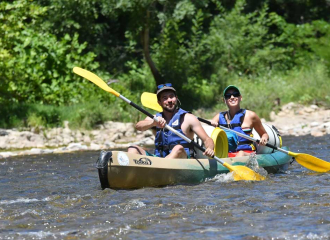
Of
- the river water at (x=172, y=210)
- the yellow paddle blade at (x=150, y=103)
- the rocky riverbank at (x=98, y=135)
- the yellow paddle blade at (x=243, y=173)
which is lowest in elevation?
the river water at (x=172, y=210)

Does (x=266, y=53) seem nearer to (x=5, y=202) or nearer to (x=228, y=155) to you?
(x=228, y=155)

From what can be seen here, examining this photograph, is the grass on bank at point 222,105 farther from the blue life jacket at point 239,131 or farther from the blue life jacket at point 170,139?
the blue life jacket at point 170,139

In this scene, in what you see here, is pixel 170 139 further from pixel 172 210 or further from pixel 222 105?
pixel 222 105

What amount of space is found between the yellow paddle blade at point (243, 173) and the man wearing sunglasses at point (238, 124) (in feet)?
1.94

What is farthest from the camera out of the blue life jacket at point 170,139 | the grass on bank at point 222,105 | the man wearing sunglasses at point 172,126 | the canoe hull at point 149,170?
the grass on bank at point 222,105

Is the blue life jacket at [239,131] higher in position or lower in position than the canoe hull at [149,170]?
higher

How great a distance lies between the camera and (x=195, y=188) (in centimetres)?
658

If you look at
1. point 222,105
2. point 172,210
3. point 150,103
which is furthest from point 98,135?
point 172,210

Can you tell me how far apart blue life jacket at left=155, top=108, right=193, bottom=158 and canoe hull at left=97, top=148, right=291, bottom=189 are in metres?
0.26

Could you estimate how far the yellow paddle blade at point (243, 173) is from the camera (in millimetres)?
6898

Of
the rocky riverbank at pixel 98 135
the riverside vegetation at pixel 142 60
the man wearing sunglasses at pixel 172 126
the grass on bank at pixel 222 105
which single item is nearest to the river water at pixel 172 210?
the man wearing sunglasses at pixel 172 126

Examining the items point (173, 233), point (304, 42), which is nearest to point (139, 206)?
point (173, 233)

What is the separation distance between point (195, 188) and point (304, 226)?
1847 mm

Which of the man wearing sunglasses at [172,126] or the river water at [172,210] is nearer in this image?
the river water at [172,210]
